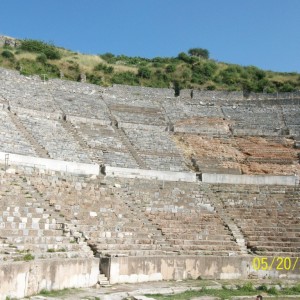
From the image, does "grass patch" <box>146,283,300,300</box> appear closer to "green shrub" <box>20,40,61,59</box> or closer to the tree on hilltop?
"green shrub" <box>20,40,61,59</box>

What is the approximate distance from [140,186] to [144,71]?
64.5 ft

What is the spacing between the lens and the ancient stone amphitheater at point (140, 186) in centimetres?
1352

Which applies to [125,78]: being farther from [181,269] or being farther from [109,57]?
[181,269]

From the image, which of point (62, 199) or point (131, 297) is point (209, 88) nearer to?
point (62, 199)

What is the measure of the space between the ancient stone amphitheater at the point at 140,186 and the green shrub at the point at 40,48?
852cm

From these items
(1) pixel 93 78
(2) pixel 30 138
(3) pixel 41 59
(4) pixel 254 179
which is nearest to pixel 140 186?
(2) pixel 30 138

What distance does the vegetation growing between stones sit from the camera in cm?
3522

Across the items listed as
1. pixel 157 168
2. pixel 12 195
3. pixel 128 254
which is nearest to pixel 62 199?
pixel 12 195

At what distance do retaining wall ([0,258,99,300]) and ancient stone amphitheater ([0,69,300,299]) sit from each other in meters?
0.03

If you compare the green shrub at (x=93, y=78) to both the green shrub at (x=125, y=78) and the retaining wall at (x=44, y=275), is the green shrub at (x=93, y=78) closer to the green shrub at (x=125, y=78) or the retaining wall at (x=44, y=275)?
the green shrub at (x=125, y=78)


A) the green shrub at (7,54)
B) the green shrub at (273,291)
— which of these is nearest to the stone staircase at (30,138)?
the green shrub at (273,291)

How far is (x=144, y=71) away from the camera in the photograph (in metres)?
37.9

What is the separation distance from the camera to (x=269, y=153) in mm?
24703

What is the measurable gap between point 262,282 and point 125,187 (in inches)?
276
